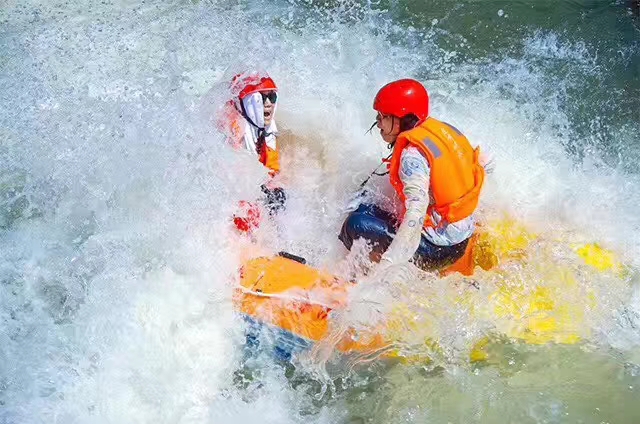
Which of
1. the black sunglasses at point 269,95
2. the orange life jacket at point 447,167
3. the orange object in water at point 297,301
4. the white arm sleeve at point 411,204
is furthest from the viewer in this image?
the black sunglasses at point 269,95

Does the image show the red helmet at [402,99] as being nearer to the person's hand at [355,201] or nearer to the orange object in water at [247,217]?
the person's hand at [355,201]

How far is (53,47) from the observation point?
7.22m

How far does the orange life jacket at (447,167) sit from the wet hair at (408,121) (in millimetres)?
139

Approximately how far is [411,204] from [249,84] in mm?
1605

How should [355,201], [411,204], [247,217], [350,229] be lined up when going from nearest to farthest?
[411,204] → [350,229] → [247,217] → [355,201]

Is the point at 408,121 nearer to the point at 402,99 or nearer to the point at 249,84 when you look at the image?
the point at 402,99

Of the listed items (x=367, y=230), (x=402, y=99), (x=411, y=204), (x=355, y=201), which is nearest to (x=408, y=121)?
(x=402, y=99)

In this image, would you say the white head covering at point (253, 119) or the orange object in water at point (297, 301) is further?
the white head covering at point (253, 119)

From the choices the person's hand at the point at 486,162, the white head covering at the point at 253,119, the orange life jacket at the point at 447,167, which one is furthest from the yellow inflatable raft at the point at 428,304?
the white head covering at the point at 253,119

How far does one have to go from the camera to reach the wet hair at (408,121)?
13.7 ft

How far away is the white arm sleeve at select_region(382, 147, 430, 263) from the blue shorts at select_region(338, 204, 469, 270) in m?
0.47

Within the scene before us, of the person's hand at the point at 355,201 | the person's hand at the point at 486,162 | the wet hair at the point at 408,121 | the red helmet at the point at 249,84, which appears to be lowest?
the person's hand at the point at 355,201

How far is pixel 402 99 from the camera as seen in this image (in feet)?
13.5

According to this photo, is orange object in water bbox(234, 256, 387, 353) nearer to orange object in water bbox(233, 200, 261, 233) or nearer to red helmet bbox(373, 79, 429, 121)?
orange object in water bbox(233, 200, 261, 233)
